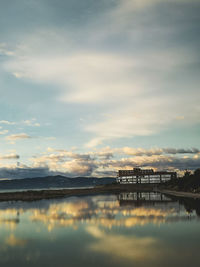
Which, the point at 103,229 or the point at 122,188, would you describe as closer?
the point at 103,229

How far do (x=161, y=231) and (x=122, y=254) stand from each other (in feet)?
36.9

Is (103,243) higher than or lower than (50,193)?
higher

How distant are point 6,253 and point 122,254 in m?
10.6

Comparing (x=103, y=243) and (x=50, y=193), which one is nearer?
(x=103, y=243)

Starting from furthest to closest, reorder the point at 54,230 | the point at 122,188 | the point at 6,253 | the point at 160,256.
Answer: the point at 122,188
the point at 54,230
the point at 6,253
the point at 160,256

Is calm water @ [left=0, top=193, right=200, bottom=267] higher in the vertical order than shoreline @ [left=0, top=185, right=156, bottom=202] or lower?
higher

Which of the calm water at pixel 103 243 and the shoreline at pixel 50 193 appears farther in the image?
the shoreline at pixel 50 193

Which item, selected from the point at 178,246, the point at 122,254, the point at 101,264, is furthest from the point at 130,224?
the point at 101,264

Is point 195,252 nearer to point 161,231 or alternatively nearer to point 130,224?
point 161,231

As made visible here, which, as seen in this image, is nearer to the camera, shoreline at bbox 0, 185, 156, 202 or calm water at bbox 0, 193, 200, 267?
calm water at bbox 0, 193, 200, 267

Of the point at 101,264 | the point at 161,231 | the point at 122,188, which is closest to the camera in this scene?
the point at 101,264

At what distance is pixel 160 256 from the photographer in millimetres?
22797

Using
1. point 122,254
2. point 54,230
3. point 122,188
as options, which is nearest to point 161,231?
point 122,254

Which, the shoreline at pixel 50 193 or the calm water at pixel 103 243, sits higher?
the calm water at pixel 103 243
